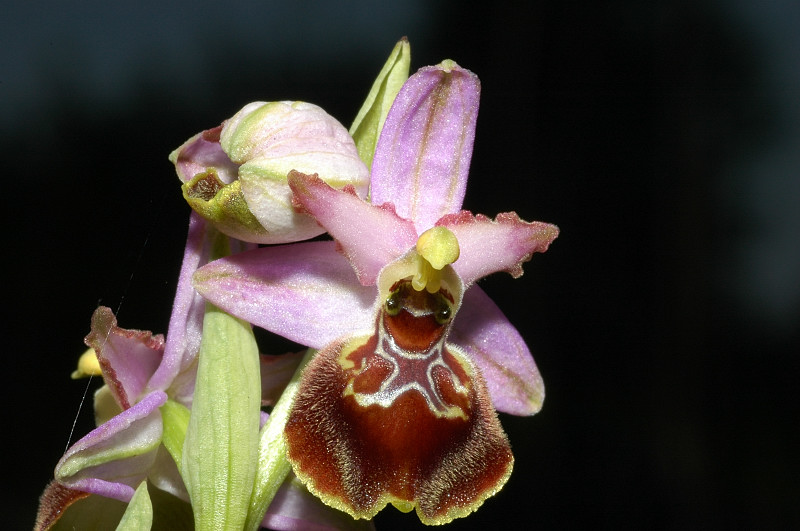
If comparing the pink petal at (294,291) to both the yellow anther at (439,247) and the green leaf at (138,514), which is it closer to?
the yellow anther at (439,247)

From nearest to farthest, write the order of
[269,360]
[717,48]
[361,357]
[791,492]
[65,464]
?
[65,464], [361,357], [269,360], [791,492], [717,48]

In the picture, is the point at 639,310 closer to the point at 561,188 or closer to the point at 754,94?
the point at 561,188

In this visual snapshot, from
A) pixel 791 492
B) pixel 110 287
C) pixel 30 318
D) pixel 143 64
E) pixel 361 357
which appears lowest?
pixel 791 492

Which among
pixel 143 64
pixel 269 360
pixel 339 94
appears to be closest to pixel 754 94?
pixel 339 94

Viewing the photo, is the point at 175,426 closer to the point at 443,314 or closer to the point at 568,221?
the point at 443,314

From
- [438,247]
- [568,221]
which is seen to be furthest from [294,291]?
[568,221]

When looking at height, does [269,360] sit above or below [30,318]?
above

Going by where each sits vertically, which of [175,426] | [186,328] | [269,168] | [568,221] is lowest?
[568,221]

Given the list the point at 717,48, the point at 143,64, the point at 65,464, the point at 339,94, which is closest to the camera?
the point at 65,464
